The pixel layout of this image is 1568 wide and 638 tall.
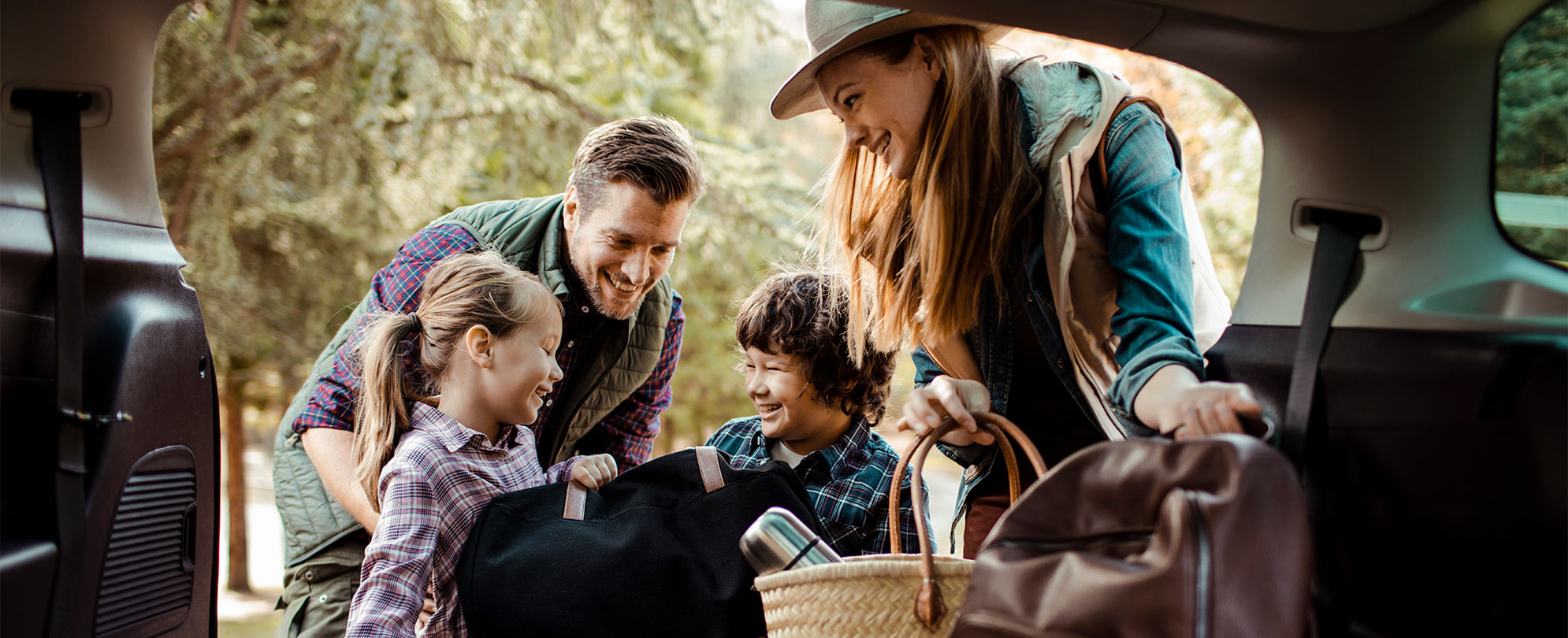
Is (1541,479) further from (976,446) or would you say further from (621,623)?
(621,623)

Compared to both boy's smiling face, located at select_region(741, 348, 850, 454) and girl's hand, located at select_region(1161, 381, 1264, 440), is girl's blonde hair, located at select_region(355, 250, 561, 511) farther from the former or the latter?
girl's hand, located at select_region(1161, 381, 1264, 440)

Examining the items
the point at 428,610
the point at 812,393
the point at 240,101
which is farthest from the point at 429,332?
the point at 240,101

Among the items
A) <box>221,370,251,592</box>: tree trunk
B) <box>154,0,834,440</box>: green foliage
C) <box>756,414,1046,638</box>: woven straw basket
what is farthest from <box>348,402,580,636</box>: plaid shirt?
<box>221,370,251,592</box>: tree trunk

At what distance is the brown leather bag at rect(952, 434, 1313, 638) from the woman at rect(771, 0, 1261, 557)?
217 mm

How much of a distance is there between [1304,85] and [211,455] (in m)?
1.92

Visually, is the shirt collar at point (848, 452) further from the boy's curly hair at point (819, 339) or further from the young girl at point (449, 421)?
the young girl at point (449, 421)

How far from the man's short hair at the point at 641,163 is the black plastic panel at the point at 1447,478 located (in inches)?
68.6

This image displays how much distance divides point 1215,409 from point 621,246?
1.68 m

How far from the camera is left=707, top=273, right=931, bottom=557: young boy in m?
2.47

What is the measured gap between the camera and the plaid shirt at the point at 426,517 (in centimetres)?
180

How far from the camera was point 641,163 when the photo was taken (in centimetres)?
269

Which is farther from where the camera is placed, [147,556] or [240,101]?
[240,101]

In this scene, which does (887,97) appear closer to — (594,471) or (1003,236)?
(1003,236)

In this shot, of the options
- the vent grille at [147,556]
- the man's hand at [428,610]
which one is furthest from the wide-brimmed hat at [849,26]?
the vent grille at [147,556]
